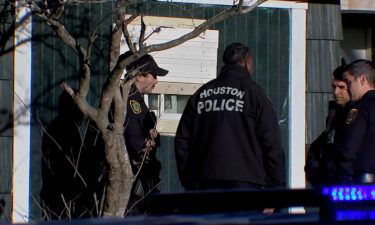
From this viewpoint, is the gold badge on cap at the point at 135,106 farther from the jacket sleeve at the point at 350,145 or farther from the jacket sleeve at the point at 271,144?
the jacket sleeve at the point at 350,145

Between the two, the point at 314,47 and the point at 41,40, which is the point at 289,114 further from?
the point at 41,40

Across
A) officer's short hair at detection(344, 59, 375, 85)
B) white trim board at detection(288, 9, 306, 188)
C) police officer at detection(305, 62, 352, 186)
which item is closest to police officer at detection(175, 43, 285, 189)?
police officer at detection(305, 62, 352, 186)

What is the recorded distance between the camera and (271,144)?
6.44 meters

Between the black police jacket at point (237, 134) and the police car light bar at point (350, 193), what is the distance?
314 cm

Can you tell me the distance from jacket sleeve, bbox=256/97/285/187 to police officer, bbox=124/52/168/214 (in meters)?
1.17

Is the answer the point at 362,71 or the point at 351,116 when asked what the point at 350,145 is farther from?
the point at 362,71

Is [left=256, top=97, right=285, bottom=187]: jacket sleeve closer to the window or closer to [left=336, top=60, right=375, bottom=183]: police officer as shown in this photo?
[left=336, top=60, right=375, bottom=183]: police officer

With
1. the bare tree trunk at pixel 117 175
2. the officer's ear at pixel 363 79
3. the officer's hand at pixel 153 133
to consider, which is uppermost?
the officer's ear at pixel 363 79

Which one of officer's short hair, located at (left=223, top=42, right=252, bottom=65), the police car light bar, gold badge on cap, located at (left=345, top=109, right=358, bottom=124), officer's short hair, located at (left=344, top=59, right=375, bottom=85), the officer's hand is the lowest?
the police car light bar

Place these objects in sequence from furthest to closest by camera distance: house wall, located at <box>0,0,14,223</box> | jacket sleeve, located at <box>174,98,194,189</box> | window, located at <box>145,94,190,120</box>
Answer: window, located at <box>145,94,190,120</box>, house wall, located at <box>0,0,14,223</box>, jacket sleeve, located at <box>174,98,194,189</box>

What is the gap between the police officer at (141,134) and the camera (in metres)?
7.47

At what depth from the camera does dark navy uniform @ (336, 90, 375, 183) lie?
633 centimetres

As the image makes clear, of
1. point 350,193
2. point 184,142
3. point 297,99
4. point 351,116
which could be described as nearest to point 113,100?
point 184,142

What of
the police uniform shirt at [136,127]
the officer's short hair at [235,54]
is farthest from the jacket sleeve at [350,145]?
the police uniform shirt at [136,127]
